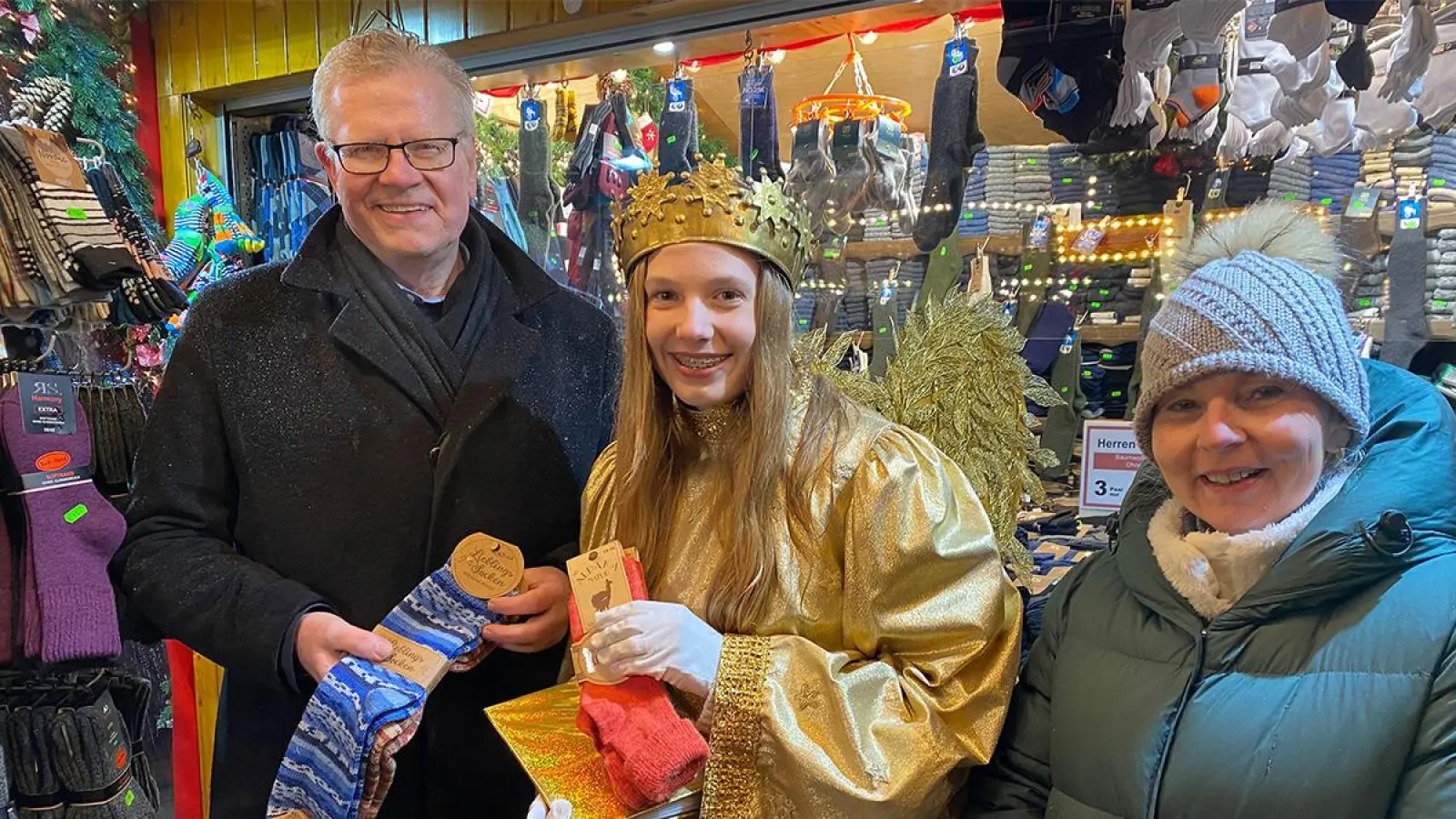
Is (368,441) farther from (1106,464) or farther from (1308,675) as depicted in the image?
(1106,464)

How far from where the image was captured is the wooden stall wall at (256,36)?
2.54 metres

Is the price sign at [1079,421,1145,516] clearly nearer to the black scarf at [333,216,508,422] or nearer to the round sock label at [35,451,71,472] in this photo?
the black scarf at [333,216,508,422]

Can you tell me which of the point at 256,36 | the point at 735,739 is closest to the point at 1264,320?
the point at 735,739

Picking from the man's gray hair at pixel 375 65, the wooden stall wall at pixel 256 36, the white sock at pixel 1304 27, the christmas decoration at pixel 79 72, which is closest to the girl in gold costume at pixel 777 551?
the man's gray hair at pixel 375 65

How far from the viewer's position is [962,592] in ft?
4.15

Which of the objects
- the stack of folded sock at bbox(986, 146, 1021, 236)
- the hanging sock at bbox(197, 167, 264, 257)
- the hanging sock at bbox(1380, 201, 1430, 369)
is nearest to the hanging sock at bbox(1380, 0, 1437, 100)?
the hanging sock at bbox(1380, 201, 1430, 369)

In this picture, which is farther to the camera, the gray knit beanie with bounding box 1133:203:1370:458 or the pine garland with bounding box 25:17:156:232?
the pine garland with bounding box 25:17:156:232

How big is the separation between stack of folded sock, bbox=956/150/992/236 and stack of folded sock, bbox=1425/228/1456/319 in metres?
0.92

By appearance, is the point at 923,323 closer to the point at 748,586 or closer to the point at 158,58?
the point at 748,586

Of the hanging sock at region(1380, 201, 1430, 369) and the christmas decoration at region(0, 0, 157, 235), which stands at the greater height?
the christmas decoration at region(0, 0, 157, 235)

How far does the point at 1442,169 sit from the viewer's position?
1881 millimetres

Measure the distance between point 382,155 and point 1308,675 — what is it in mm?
1546

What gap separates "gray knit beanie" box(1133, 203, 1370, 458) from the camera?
105 centimetres

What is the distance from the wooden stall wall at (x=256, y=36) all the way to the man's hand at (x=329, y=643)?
1694 millimetres
